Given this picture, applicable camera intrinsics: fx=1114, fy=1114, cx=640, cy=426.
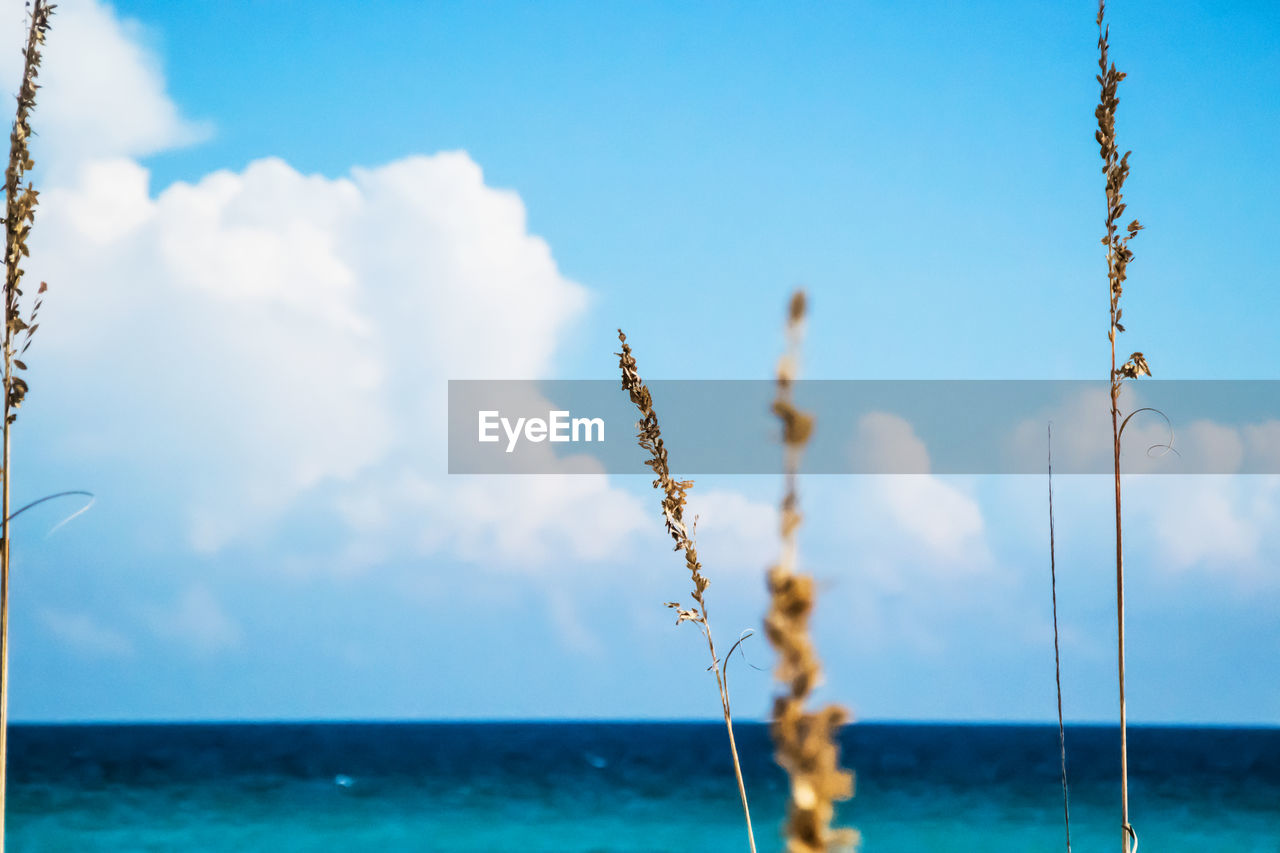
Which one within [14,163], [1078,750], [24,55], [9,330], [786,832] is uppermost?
[24,55]

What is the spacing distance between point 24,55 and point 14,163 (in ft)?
0.98

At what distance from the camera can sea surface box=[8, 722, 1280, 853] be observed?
28.1 metres

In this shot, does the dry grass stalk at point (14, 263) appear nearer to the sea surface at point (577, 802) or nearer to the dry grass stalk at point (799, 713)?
the dry grass stalk at point (799, 713)

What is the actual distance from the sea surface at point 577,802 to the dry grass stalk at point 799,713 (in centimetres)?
2734

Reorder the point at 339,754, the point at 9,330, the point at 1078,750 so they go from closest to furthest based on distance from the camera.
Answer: the point at 9,330, the point at 339,754, the point at 1078,750

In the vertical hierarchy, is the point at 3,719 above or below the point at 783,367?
below

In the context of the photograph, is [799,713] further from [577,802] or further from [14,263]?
[577,802]

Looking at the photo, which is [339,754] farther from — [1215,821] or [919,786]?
[1215,821]

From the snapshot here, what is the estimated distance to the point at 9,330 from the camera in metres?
2.59

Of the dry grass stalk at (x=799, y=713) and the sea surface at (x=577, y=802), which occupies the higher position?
the dry grass stalk at (x=799, y=713)

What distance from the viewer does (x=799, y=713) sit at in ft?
1.64

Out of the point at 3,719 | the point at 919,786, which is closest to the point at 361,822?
the point at 919,786

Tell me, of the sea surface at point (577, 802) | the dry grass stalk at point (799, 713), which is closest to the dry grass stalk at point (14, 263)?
the dry grass stalk at point (799, 713)

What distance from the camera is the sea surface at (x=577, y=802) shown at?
1107 inches
